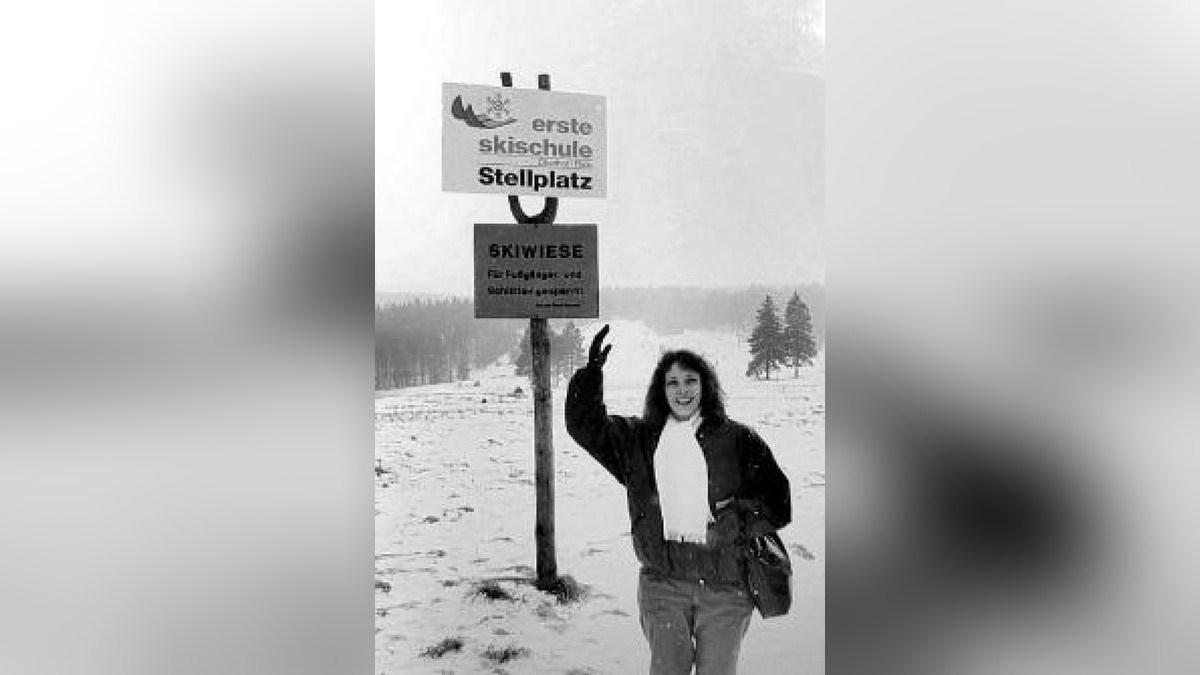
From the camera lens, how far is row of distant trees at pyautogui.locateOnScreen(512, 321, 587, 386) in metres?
1.69

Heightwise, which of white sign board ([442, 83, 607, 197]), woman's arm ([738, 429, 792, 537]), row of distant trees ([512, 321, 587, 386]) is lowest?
woman's arm ([738, 429, 792, 537])

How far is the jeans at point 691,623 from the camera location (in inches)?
69.1

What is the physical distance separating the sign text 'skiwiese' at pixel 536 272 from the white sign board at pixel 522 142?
7 cm

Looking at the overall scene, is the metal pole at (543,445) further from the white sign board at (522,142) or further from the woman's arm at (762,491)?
the woman's arm at (762,491)

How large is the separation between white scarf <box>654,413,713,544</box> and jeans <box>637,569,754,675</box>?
10 centimetres

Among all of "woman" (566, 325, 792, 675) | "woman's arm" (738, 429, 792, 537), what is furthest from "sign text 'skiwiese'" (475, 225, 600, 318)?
"woman's arm" (738, 429, 792, 537)

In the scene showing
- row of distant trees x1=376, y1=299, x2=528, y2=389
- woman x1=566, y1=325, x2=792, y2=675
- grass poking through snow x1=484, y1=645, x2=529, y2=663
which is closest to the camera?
row of distant trees x1=376, y1=299, x2=528, y2=389

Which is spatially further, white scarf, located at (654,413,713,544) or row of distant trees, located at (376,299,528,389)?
white scarf, located at (654,413,713,544)

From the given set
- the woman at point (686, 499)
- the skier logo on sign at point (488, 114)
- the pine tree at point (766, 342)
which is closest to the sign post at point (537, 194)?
the skier logo on sign at point (488, 114)

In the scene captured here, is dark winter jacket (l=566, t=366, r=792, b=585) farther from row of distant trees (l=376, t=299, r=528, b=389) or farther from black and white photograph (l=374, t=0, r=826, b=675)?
row of distant trees (l=376, t=299, r=528, b=389)

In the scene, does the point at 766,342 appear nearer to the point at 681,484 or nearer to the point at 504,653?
the point at 681,484
